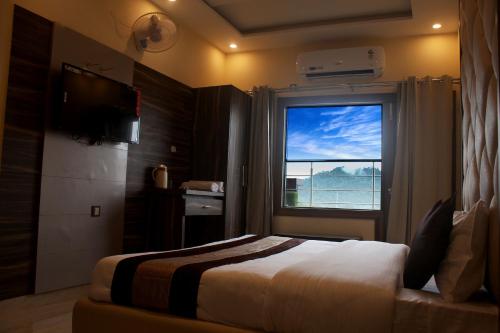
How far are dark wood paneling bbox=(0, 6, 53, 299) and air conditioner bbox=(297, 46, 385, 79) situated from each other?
9.39ft

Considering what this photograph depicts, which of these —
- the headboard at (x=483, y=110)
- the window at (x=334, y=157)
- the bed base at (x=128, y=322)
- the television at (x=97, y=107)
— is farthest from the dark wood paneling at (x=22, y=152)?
the window at (x=334, y=157)

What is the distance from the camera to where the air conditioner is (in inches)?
184

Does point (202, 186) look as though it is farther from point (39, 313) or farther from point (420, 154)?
point (420, 154)

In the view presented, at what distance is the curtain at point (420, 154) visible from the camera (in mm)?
4410

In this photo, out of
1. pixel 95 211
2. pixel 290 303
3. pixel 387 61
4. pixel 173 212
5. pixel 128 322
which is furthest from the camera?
pixel 387 61

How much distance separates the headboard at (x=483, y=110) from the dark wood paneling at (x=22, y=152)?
2894mm

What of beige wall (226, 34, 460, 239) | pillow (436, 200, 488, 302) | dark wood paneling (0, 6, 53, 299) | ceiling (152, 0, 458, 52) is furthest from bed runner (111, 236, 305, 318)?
ceiling (152, 0, 458, 52)

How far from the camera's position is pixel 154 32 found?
4047 mm

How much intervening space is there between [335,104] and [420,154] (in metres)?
1.21

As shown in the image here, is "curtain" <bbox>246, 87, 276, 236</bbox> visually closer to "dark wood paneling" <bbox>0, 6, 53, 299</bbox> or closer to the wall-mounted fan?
the wall-mounted fan

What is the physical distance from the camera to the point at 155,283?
1.82 m

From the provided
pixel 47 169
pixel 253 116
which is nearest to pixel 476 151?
pixel 47 169

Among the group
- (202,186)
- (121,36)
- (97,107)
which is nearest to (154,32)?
(121,36)

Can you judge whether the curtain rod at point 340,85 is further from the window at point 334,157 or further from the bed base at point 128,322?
the bed base at point 128,322
